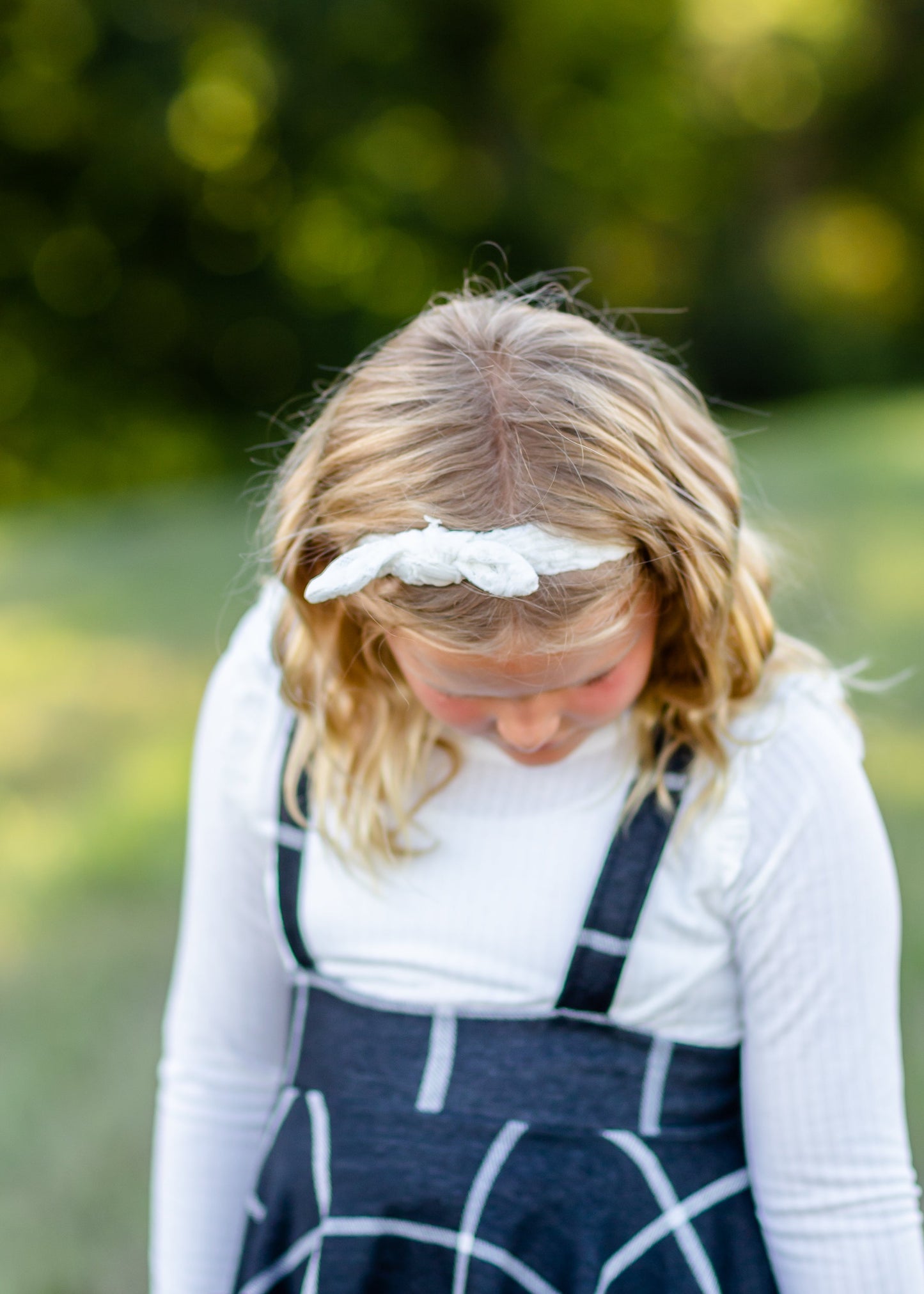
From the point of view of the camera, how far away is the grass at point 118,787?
89.0 inches

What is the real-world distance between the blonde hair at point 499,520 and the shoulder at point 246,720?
40 mm

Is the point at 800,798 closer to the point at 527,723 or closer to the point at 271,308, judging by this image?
the point at 527,723

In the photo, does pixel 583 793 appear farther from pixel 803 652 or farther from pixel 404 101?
pixel 404 101

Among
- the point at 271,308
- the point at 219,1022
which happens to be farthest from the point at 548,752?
the point at 271,308

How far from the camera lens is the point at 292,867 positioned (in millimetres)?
1300

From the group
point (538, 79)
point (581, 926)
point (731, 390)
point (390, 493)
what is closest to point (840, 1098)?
point (581, 926)

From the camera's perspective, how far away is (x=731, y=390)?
14.9 metres

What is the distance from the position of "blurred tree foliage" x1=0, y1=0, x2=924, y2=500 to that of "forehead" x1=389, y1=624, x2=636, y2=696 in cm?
1131

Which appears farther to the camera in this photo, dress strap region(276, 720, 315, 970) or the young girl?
dress strap region(276, 720, 315, 970)

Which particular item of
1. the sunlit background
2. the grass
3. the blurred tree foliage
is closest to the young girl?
the grass

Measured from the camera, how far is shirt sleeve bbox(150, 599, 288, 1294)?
1.35 metres

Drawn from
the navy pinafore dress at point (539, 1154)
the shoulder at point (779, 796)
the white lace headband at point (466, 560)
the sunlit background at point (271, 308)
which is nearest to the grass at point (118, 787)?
the sunlit background at point (271, 308)

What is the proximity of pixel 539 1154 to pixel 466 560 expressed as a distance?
0.59 meters

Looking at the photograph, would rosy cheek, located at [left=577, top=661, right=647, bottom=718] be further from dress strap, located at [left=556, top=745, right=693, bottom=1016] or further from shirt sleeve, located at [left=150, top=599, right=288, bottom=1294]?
shirt sleeve, located at [left=150, top=599, right=288, bottom=1294]
